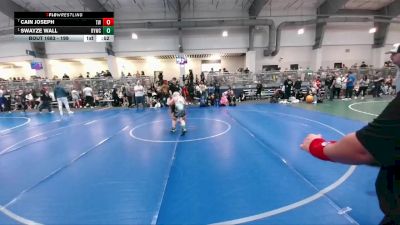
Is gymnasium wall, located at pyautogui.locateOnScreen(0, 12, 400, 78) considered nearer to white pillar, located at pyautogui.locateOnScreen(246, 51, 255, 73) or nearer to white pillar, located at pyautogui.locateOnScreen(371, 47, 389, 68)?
white pillar, located at pyautogui.locateOnScreen(371, 47, 389, 68)

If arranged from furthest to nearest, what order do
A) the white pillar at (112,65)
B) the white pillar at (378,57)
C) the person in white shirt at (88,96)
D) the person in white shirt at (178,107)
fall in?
the white pillar at (378,57)
the white pillar at (112,65)
the person in white shirt at (88,96)
the person in white shirt at (178,107)

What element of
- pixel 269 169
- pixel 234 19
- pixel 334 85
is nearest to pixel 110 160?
pixel 269 169

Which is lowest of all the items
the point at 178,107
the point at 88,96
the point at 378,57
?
the point at 178,107

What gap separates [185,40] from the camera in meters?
25.3

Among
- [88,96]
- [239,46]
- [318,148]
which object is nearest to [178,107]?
[318,148]

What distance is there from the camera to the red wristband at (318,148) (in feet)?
4.82

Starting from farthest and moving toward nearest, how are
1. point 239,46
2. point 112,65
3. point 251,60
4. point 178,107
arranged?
point 239,46 → point 112,65 → point 251,60 → point 178,107

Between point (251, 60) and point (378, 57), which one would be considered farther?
point (378, 57)
